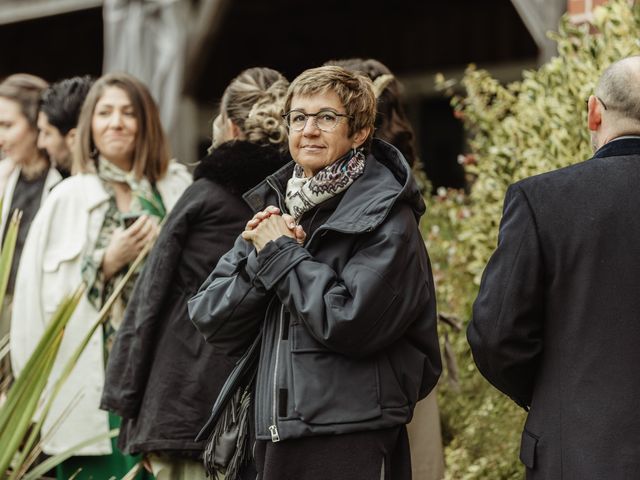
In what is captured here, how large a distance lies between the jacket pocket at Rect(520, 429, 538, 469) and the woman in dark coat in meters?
1.27

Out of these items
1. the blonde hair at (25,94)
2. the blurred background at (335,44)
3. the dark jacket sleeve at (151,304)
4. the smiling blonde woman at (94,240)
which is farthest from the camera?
the blurred background at (335,44)

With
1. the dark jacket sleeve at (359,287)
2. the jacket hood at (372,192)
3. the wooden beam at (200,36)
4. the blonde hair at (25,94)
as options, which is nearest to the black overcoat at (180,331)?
the jacket hood at (372,192)

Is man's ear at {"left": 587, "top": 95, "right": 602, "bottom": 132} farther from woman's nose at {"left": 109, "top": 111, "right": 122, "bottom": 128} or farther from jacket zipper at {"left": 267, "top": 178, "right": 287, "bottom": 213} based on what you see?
woman's nose at {"left": 109, "top": 111, "right": 122, "bottom": 128}

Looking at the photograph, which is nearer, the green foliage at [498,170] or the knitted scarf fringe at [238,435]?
the knitted scarf fringe at [238,435]

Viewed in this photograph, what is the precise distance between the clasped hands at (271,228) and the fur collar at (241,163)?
2.27 feet

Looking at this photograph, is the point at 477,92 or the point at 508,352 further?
the point at 477,92

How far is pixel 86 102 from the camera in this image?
530cm

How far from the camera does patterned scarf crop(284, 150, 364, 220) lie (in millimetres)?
3525

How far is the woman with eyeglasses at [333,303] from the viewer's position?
11.0 ft

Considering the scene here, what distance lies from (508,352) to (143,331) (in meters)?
1.50

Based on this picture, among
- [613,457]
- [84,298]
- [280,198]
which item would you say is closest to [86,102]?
[84,298]

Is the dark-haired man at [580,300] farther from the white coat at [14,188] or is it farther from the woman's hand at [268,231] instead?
the white coat at [14,188]

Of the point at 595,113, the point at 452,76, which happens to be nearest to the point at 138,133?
the point at 595,113

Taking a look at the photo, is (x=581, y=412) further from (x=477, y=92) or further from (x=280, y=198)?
(x=477, y=92)
